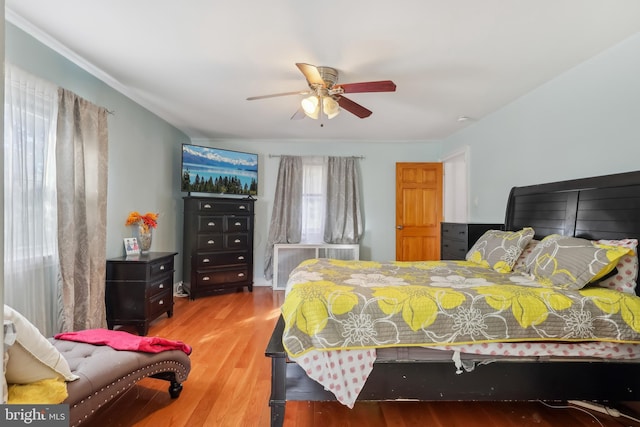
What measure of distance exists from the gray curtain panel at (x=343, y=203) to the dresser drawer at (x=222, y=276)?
1395mm

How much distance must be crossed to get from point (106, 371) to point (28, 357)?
35 centimetres

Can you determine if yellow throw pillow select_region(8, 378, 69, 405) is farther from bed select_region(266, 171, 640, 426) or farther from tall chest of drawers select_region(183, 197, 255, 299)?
tall chest of drawers select_region(183, 197, 255, 299)

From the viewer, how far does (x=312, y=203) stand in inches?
192

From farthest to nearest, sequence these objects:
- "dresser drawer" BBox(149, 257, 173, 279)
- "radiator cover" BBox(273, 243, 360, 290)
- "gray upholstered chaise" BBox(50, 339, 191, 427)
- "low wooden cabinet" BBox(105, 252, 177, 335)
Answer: "radiator cover" BBox(273, 243, 360, 290)
"dresser drawer" BBox(149, 257, 173, 279)
"low wooden cabinet" BBox(105, 252, 177, 335)
"gray upholstered chaise" BBox(50, 339, 191, 427)

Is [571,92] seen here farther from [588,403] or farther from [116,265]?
[116,265]

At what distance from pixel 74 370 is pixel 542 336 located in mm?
2421

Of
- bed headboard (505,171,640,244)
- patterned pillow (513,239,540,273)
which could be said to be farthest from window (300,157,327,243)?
patterned pillow (513,239,540,273)

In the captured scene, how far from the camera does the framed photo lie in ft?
10.2

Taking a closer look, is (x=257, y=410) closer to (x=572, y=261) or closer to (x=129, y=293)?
(x=129, y=293)

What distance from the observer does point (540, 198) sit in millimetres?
2697

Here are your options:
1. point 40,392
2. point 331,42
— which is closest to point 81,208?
point 40,392

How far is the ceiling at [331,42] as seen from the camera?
5.76 feet

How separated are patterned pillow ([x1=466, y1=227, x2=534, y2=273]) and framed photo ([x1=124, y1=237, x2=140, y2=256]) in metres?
3.44

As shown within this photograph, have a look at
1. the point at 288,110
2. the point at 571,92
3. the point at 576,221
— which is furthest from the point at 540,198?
the point at 288,110
